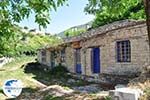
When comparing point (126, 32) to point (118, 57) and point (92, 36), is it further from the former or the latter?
point (92, 36)

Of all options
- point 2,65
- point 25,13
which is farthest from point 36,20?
point 2,65

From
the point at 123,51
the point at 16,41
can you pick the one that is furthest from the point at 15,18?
the point at 123,51

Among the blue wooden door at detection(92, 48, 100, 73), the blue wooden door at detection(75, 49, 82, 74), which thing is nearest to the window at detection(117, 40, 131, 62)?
the blue wooden door at detection(92, 48, 100, 73)

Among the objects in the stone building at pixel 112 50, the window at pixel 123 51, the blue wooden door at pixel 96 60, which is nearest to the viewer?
the stone building at pixel 112 50

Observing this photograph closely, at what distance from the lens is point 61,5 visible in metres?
9.68

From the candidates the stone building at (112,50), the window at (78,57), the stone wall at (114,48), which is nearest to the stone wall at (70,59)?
the stone building at (112,50)

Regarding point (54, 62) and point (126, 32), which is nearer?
point (126, 32)

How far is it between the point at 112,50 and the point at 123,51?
3.09 feet

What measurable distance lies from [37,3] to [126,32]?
42.8ft

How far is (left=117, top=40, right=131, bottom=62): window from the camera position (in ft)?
71.5

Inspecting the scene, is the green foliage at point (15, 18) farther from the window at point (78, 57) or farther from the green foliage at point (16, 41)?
the window at point (78, 57)

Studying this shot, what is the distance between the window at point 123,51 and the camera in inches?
859

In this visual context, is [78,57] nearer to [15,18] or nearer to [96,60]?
[96,60]

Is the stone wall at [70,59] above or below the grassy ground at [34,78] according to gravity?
above
